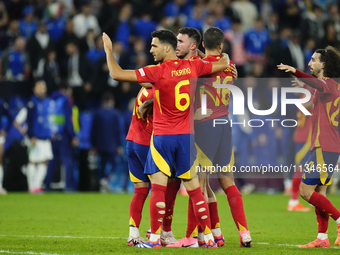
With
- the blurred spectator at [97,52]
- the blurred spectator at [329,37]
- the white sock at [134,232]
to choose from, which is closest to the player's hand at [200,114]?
the white sock at [134,232]

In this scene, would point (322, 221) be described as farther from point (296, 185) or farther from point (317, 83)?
point (296, 185)

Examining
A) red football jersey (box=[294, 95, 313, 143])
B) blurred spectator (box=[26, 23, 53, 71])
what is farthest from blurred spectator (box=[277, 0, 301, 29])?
blurred spectator (box=[26, 23, 53, 71])

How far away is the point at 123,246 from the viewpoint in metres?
6.61

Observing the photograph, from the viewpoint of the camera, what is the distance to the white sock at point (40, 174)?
1434cm

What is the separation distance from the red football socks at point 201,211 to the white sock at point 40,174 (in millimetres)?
8765

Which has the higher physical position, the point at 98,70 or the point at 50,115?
the point at 98,70

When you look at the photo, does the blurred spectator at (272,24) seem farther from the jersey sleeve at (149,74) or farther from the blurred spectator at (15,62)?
the jersey sleeve at (149,74)

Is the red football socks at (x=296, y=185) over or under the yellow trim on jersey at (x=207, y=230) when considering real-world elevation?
under

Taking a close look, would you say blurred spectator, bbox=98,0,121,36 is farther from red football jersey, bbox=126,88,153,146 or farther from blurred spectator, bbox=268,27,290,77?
red football jersey, bbox=126,88,153,146

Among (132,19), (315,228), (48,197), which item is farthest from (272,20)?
(315,228)

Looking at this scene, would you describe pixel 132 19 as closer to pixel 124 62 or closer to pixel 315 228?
pixel 124 62

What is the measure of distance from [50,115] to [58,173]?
174cm

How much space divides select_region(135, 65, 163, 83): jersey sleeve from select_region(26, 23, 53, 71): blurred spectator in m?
9.92

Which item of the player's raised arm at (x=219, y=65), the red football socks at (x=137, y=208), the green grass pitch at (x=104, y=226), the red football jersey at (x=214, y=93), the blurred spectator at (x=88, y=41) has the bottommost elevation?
the green grass pitch at (x=104, y=226)
